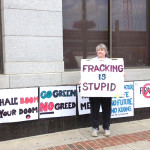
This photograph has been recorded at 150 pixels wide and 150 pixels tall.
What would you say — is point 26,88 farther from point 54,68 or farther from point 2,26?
point 2,26

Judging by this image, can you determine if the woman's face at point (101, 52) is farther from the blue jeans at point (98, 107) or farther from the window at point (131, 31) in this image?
the window at point (131, 31)

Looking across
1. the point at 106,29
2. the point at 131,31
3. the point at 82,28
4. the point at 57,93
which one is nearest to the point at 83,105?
the point at 57,93

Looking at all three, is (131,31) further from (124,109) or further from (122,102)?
(124,109)

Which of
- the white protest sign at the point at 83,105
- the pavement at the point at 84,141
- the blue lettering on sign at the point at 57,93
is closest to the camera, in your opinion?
the pavement at the point at 84,141

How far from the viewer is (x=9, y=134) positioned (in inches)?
190

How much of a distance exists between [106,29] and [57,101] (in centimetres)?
227

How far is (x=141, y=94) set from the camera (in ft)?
20.0

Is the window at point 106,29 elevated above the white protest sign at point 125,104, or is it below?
above

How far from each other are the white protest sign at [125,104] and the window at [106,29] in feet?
2.65

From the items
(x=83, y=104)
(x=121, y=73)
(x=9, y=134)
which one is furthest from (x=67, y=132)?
(x=121, y=73)

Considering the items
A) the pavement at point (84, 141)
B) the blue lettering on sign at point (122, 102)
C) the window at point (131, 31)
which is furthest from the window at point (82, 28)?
the pavement at point (84, 141)

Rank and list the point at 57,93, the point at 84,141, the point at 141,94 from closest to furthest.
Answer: the point at 84,141, the point at 57,93, the point at 141,94

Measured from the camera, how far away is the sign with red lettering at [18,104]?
4.70m

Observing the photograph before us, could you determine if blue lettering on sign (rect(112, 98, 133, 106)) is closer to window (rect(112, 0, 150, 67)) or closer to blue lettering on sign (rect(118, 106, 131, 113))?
blue lettering on sign (rect(118, 106, 131, 113))
